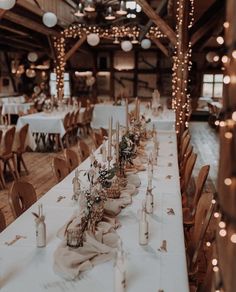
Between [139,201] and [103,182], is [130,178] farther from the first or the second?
[103,182]

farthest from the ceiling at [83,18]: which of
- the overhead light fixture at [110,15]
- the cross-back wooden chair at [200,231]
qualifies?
the cross-back wooden chair at [200,231]

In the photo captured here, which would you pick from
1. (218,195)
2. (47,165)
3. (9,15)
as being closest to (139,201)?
(218,195)

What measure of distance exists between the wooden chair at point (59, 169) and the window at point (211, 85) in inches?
635

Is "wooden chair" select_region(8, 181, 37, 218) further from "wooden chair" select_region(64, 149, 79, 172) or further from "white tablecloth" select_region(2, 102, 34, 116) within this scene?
"white tablecloth" select_region(2, 102, 34, 116)

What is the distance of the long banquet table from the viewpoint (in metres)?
1.93

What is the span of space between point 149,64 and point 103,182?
17.9m

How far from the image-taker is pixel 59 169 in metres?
4.29

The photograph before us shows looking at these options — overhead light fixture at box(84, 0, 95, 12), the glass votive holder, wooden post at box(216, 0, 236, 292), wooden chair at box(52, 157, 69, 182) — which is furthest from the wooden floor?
overhead light fixture at box(84, 0, 95, 12)

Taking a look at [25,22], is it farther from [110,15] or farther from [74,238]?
[74,238]

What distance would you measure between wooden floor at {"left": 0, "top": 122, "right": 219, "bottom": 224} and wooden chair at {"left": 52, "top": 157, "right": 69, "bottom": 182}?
1.15 meters

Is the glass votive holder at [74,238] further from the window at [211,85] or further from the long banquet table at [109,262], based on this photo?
the window at [211,85]

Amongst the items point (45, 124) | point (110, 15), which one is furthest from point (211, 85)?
point (45, 124)

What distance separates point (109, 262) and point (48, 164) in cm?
669

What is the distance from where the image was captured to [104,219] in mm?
2688
